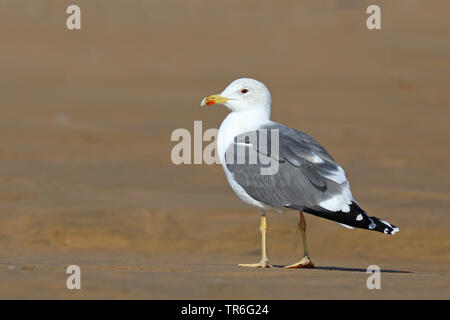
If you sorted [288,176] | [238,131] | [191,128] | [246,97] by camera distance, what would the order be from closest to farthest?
[288,176], [238,131], [246,97], [191,128]

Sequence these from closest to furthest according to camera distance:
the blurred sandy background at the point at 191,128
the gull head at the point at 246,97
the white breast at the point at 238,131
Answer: the blurred sandy background at the point at 191,128 < the white breast at the point at 238,131 < the gull head at the point at 246,97

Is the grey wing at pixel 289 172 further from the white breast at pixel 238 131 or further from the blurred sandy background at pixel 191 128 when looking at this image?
the blurred sandy background at pixel 191 128

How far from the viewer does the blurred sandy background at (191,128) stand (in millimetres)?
7614

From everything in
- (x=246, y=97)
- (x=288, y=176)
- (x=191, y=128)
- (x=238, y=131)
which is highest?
(x=191, y=128)

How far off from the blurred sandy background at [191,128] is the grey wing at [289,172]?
2.05 ft

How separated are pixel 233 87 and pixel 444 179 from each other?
6762 mm

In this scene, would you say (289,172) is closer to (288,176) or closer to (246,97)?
(288,176)

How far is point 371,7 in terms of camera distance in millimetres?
22891

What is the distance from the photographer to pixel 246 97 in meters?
8.62

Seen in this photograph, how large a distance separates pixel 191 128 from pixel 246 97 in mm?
8191

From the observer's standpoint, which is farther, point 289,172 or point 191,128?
point 191,128

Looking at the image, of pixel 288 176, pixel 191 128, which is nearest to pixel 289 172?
pixel 288 176

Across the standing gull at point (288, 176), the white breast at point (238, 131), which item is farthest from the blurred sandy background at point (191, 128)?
the white breast at point (238, 131)

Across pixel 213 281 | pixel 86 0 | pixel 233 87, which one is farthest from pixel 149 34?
pixel 213 281
